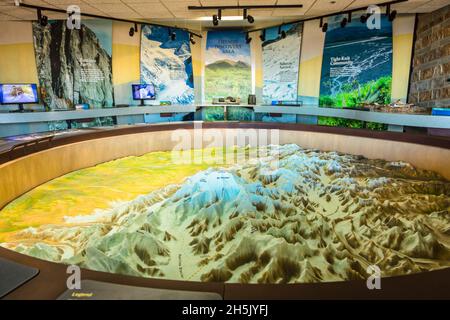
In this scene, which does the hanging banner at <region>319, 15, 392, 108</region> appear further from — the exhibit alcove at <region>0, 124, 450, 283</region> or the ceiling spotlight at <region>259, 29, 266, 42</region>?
the exhibit alcove at <region>0, 124, 450, 283</region>

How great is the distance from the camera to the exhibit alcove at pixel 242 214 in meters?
1.51

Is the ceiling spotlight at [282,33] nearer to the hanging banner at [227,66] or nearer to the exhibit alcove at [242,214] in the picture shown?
the hanging banner at [227,66]

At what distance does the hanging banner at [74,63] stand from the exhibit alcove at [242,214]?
3.83 metres

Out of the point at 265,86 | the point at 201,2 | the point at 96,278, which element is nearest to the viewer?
the point at 96,278

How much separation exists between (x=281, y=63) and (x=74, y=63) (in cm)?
520

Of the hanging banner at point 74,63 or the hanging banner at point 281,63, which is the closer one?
the hanging banner at point 74,63

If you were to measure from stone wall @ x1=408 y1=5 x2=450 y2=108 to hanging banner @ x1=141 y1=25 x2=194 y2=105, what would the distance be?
217 inches

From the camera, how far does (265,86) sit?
8594mm

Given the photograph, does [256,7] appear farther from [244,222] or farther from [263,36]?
[244,222]

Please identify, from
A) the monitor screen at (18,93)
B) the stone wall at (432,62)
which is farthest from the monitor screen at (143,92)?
the stone wall at (432,62)

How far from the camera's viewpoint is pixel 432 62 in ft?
17.3
